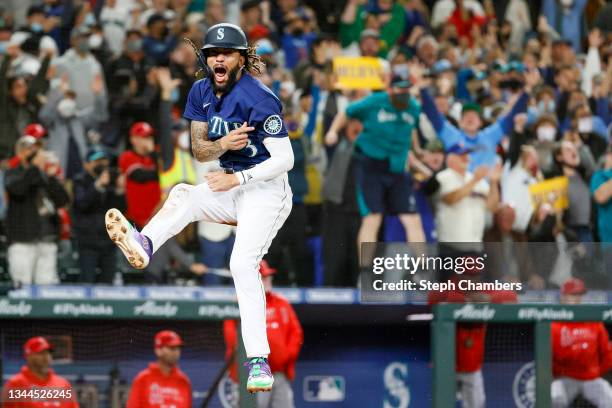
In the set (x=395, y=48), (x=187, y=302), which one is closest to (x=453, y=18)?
(x=395, y=48)

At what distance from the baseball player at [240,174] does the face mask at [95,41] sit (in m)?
5.43

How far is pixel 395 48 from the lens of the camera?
1340cm

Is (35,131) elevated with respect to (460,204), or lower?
elevated

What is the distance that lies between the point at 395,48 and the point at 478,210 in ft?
9.70

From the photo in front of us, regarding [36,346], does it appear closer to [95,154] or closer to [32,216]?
[32,216]

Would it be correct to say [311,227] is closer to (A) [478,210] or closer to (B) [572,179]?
(A) [478,210]

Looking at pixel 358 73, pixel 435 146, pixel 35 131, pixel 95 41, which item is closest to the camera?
pixel 35 131

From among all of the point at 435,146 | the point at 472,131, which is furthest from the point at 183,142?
the point at 472,131

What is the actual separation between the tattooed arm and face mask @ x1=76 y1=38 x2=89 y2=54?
5.37 m

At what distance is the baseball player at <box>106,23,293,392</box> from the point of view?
6.70 m

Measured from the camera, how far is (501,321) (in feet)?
29.3

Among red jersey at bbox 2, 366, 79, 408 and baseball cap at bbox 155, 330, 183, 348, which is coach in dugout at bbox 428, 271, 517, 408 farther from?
red jersey at bbox 2, 366, 79, 408

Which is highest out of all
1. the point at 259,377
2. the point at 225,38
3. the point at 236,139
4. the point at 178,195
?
the point at 225,38

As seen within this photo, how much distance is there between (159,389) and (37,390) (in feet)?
2.55
